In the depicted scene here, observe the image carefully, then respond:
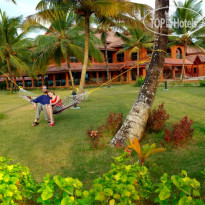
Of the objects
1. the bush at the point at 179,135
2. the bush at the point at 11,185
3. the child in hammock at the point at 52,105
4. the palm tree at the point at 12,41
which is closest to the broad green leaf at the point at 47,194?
the bush at the point at 11,185

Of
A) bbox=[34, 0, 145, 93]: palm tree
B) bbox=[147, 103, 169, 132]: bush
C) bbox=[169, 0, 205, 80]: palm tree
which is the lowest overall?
bbox=[147, 103, 169, 132]: bush

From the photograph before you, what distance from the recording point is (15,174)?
1.78 m

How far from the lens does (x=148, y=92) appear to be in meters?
4.14

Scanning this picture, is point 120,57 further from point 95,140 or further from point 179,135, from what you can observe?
point 179,135

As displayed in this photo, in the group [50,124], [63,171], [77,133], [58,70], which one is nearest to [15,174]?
[63,171]

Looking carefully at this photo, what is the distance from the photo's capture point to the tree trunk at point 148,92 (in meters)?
4.04

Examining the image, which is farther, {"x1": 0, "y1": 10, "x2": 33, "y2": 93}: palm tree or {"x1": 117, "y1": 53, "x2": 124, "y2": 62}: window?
{"x1": 117, "y1": 53, "x2": 124, "y2": 62}: window

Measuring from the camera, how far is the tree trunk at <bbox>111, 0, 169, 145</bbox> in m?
4.04

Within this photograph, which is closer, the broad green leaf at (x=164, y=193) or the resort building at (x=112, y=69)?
the broad green leaf at (x=164, y=193)

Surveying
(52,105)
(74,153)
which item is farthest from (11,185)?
(52,105)

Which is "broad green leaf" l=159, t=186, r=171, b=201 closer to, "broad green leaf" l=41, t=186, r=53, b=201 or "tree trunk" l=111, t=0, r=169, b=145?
"broad green leaf" l=41, t=186, r=53, b=201

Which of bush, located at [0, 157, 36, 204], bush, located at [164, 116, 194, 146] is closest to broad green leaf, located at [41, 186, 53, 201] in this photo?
bush, located at [0, 157, 36, 204]

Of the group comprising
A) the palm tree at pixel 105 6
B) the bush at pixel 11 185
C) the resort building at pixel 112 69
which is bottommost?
the bush at pixel 11 185

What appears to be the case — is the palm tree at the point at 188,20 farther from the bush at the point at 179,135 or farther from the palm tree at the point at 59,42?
the bush at the point at 179,135
